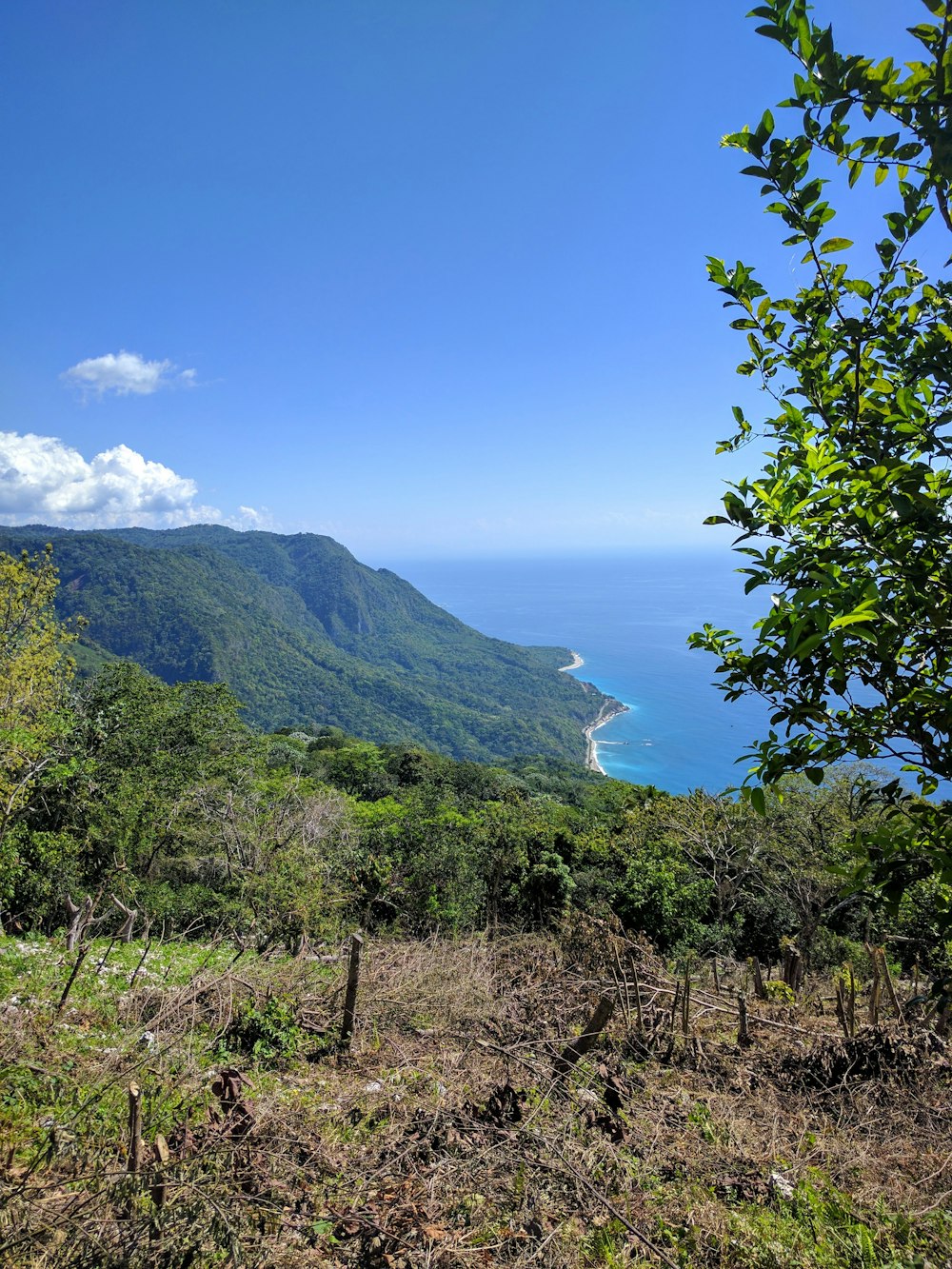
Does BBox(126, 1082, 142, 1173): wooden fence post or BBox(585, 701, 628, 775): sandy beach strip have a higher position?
BBox(126, 1082, 142, 1173): wooden fence post

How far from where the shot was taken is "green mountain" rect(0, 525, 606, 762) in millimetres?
88625

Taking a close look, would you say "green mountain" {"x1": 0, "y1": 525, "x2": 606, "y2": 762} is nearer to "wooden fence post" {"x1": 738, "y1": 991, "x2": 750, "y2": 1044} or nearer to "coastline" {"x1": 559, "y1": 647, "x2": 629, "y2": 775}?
"coastline" {"x1": 559, "y1": 647, "x2": 629, "y2": 775}

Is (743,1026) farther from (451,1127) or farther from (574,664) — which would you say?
(574,664)

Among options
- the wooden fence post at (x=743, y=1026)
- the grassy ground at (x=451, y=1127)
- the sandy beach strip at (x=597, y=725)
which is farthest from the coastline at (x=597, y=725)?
the grassy ground at (x=451, y=1127)

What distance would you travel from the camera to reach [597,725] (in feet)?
314

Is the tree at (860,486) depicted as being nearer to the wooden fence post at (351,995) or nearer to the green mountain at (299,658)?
the wooden fence post at (351,995)

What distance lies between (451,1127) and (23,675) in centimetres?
1313

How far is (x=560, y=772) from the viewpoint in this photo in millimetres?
58906

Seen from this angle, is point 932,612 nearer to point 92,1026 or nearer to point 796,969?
point 92,1026

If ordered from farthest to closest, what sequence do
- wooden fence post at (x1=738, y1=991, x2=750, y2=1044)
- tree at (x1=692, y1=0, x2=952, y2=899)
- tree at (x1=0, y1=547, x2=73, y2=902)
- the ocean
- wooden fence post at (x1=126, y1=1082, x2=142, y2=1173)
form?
the ocean, tree at (x1=0, y1=547, x2=73, y2=902), wooden fence post at (x1=738, y1=991, x2=750, y2=1044), wooden fence post at (x1=126, y1=1082, x2=142, y2=1173), tree at (x1=692, y1=0, x2=952, y2=899)

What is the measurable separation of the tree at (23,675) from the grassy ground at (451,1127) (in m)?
7.28

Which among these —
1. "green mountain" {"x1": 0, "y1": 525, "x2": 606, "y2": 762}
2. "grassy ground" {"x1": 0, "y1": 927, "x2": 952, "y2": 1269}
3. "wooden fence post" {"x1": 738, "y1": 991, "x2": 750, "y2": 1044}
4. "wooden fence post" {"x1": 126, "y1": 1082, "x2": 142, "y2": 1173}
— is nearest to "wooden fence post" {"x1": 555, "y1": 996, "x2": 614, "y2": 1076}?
"grassy ground" {"x1": 0, "y1": 927, "x2": 952, "y2": 1269}

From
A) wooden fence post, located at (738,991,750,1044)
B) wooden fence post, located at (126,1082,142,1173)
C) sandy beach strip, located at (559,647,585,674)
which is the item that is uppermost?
wooden fence post, located at (126,1082,142,1173)

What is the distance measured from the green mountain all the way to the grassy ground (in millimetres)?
68301
